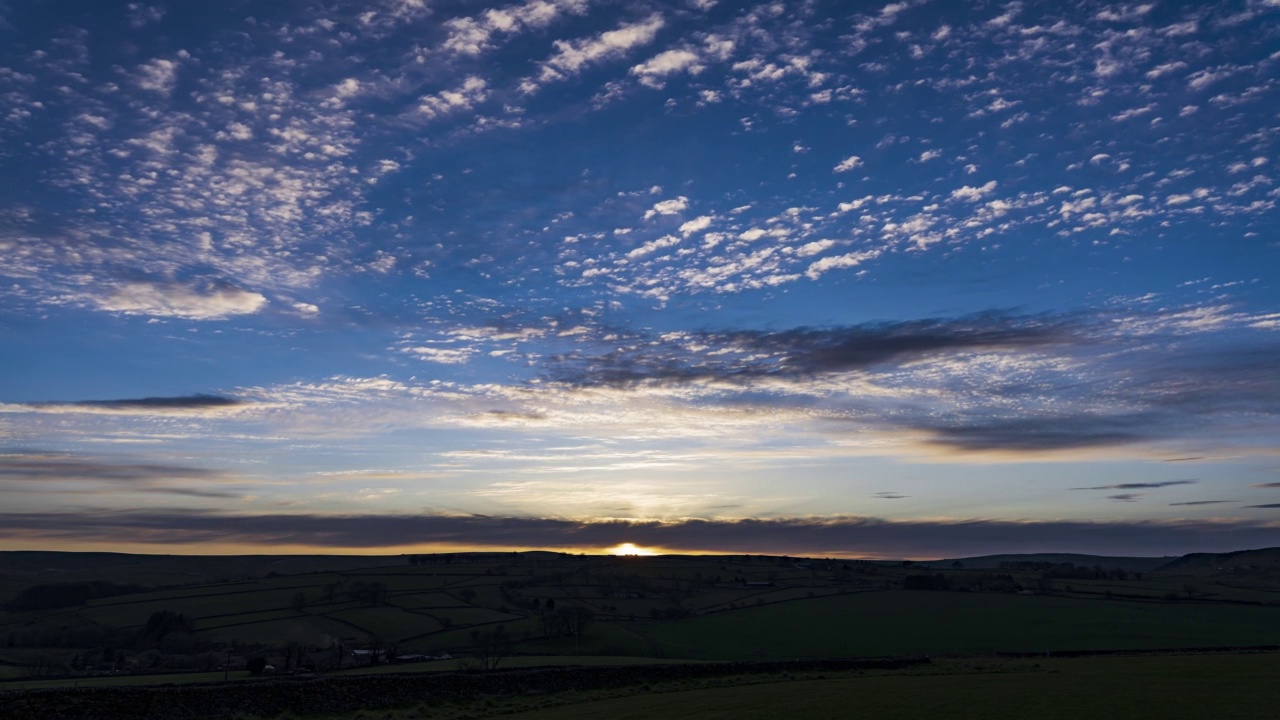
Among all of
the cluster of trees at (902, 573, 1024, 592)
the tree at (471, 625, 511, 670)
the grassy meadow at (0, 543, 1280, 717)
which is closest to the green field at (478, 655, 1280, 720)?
the grassy meadow at (0, 543, 1280, 717)

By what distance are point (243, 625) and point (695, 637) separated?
2438 inches

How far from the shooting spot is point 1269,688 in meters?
36.7

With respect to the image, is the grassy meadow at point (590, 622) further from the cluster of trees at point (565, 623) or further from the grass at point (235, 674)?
the grass at point (235, 674)

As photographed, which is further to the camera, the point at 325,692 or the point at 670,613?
the point at 670,613

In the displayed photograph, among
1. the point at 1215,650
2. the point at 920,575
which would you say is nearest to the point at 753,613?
the point at 920,575

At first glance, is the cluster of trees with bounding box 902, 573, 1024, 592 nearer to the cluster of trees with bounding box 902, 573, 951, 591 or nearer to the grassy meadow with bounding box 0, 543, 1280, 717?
the cluster of trees with bounding box 902, 573, 951, 591

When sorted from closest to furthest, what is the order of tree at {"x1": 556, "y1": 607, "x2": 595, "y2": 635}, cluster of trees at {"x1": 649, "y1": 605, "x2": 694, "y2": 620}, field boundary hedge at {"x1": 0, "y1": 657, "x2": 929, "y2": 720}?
1. field boundary hedge at {"x1": 0, "y1": 657, "x2": 929, "y2": 720}
2. tree at {"x1": 556, "y1": 607, "x2": 595, "y2": 635}
3. cluster of trees at {"x1": 649, "y1": 605, "x2": 694, "y2": 620}

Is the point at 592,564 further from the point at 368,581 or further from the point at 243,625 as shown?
the point at 243,625

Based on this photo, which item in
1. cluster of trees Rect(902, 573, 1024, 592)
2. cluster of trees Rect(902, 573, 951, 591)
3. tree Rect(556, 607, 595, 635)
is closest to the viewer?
tree Rect(556, 607, 595, 635)

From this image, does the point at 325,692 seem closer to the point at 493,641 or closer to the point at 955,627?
the point at 493,641

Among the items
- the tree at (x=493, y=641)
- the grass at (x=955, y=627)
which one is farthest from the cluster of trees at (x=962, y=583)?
the tree at (x=493, y=641)

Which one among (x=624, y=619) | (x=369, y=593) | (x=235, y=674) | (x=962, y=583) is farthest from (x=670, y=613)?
(x=235, y=674)

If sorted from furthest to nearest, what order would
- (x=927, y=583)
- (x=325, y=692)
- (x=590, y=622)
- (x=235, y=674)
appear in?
(x=927, y=583) → (x=590, y=622) → (x=235, y=674) → (x=325, y=692)

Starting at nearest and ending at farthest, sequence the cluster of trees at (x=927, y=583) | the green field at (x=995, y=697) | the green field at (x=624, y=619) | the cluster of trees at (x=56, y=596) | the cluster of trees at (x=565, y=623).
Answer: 1. the green field at (x=995, y=697)
2. the green field at (x=624, y=619)
3. the cluster of trees at (x=565, y=623)
4. the cluster of trees at (x=56, y=596)
5. the cluster of trees at (x=927, y=583)
